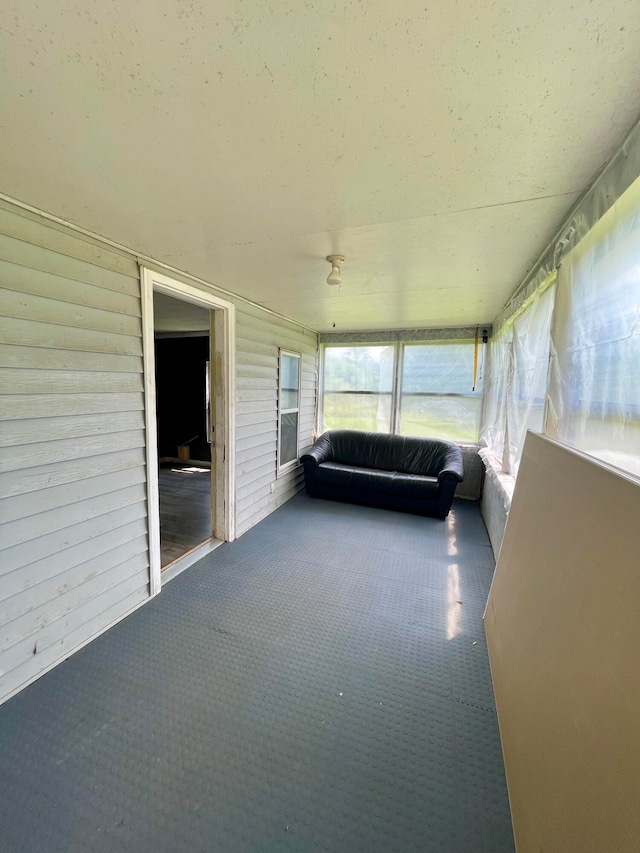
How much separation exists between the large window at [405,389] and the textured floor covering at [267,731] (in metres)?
2.63

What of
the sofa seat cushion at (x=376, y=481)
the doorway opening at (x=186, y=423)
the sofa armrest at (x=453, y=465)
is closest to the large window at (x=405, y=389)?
the sofa armrest at (x=453, y=465)

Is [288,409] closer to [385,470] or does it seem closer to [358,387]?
[358,387]

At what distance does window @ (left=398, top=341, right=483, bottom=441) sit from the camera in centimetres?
443

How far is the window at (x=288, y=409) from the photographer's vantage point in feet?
12.7

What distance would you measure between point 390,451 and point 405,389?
98 centimetres

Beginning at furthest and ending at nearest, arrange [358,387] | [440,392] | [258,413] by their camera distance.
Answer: [358,387] → [440,392] → [258,413]

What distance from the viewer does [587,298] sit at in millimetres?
1338

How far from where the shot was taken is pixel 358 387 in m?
4.97

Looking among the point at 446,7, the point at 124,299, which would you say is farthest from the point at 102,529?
the point at 446,7

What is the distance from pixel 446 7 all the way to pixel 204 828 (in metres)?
2.36

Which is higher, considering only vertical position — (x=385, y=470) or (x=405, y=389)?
(x=405, y=389)

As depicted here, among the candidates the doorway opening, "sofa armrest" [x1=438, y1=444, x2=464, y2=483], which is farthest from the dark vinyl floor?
"sofa armrest" [x1=438, y1=444, x2=464, y2=483]


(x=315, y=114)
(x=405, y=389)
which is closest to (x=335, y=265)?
(x=315, y=114)

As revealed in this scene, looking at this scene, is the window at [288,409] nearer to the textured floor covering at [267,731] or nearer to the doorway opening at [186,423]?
the doorway opening at [186,423]
